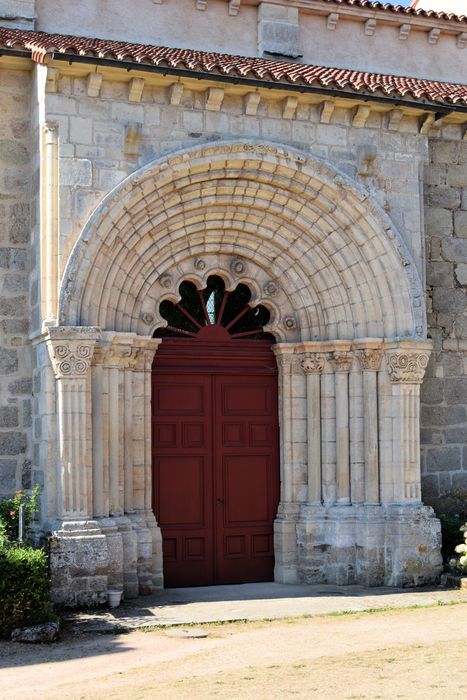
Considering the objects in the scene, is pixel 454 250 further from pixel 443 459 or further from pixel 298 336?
pixel 443 459

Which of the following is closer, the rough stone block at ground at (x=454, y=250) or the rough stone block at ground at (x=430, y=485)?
the rough stone block at ground at (x=430, y=485)

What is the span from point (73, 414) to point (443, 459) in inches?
181

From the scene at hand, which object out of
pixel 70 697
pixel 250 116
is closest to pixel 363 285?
pixel 250 116

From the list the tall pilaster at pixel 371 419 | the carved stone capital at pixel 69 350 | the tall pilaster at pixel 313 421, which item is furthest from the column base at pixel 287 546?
the carved stone capital at pixel 69 350

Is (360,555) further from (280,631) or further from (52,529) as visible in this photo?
(52,529)

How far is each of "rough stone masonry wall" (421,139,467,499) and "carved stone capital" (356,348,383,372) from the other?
1007mm

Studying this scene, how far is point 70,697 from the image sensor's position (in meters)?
7.17

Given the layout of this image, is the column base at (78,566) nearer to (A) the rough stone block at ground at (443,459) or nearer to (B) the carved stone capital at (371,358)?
(B) the carved stone capital at (371,358)

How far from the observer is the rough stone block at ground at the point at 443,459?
1252 cm

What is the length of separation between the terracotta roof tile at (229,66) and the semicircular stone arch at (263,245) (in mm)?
759

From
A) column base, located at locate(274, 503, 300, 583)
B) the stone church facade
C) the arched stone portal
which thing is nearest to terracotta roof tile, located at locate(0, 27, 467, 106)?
the stone church facade

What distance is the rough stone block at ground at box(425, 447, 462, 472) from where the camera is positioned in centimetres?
1252

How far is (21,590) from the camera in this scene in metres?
9.05

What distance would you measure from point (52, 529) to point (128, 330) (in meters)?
2.20
